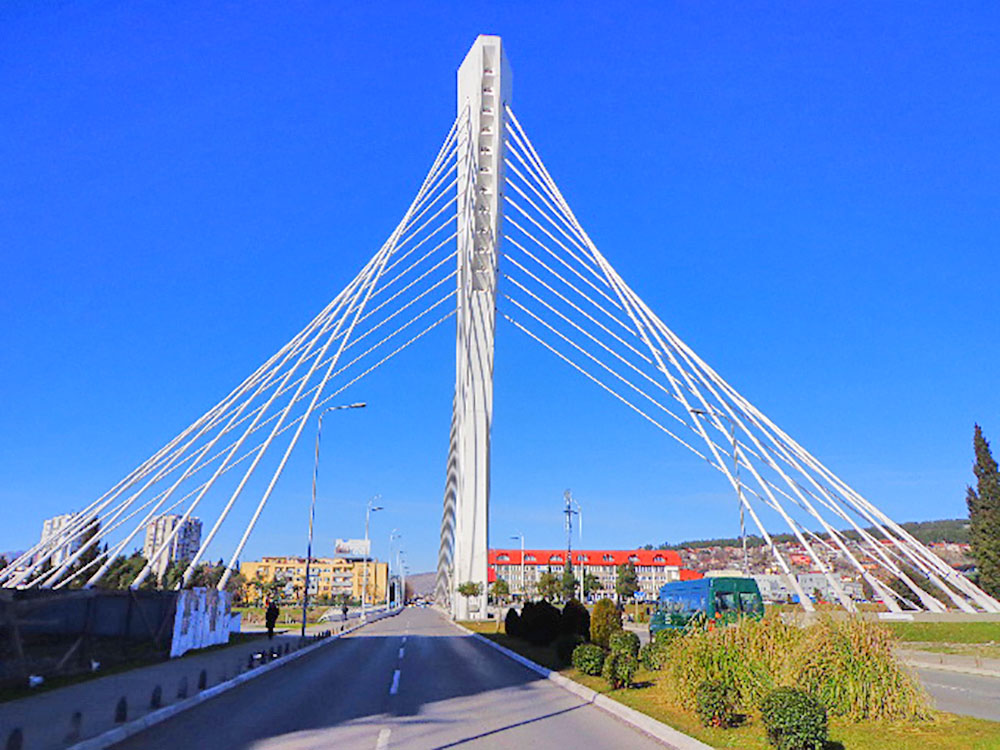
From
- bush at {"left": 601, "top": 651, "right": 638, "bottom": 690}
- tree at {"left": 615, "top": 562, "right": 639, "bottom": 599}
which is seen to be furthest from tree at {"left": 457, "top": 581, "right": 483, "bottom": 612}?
→ tree at {"left": 615, "top": 562, "right": 639, "bottom": 599}

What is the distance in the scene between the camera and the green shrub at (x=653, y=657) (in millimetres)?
17422

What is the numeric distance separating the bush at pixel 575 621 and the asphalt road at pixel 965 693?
389 inches

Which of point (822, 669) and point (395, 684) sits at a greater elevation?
point (822, 669)

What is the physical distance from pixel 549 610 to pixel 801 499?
976 centimetres

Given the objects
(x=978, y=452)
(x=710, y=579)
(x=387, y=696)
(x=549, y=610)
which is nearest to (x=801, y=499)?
(x=710, y=579)

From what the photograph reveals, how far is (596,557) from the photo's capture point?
139 meters

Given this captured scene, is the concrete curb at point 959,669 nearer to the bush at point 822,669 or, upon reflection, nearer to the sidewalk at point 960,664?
the sidewalk at point 960,664

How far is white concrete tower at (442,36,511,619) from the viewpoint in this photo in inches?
1431

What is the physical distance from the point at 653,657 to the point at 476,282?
24.9m

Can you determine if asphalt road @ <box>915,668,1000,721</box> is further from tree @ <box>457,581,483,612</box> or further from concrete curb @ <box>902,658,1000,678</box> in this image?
tree @ <box>457,581,483,612</box>

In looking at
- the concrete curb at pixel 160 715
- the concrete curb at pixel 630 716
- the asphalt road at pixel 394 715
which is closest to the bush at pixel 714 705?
the concrete curb at pixel 630 716

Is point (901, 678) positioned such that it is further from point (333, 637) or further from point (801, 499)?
point (333, 637)

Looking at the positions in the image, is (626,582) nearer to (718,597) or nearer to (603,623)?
(718,597)

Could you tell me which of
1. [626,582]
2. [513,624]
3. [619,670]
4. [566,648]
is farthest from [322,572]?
[619,670]
